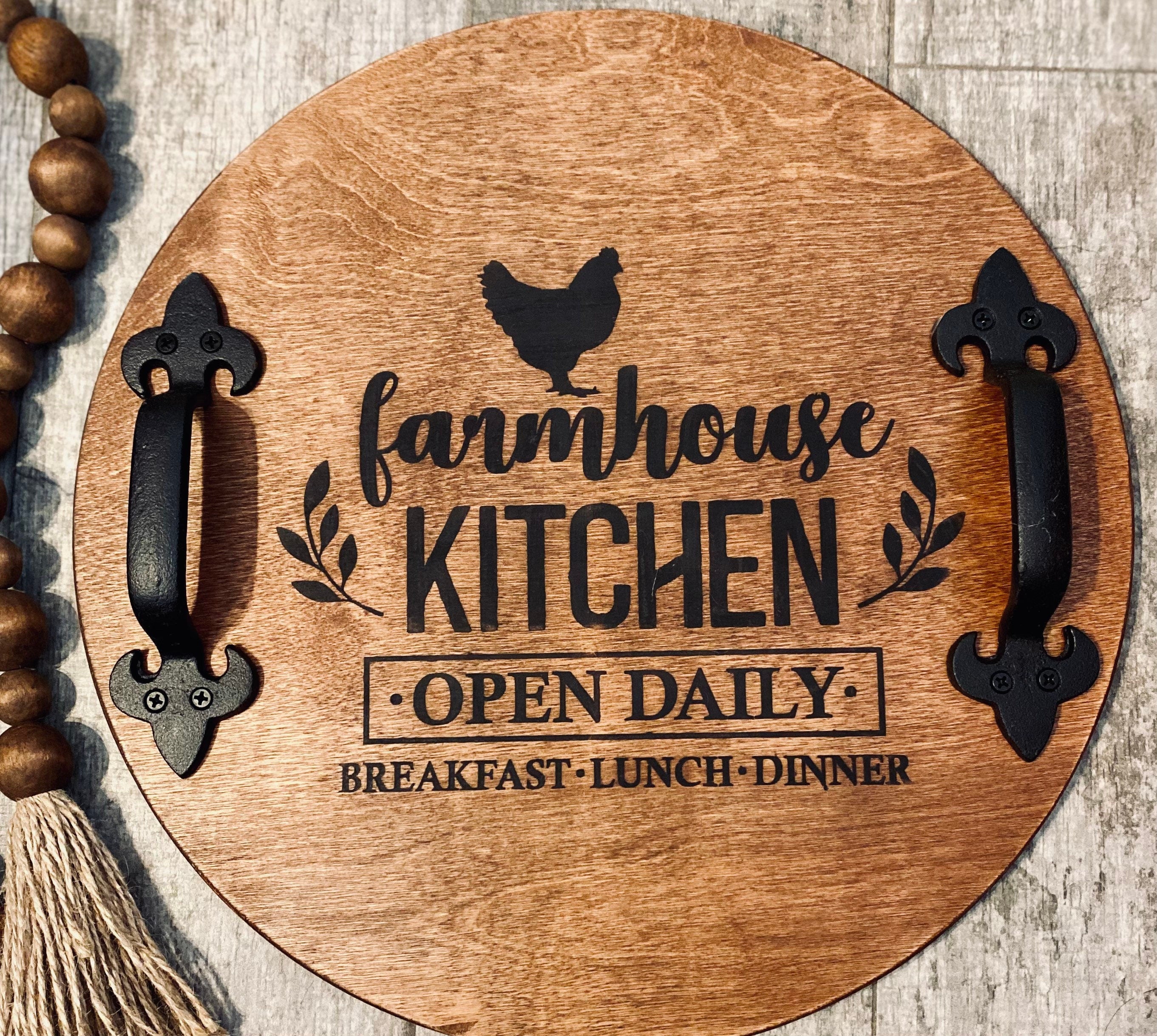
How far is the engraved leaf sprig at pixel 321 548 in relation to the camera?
0.69 metres

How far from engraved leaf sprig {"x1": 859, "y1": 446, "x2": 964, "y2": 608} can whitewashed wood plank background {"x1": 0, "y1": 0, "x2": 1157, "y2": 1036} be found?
170 millimetres

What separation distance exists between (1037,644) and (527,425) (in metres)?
0.40

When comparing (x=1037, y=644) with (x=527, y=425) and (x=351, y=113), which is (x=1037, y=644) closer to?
(x=527, y=425)

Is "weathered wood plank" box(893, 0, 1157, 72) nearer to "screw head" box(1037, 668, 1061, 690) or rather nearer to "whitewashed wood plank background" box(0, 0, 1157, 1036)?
"whitewashed wood plank background" box(0, 0, 1157, 1036)

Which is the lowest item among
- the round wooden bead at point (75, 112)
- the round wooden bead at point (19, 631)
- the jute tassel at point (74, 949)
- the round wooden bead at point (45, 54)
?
the jute tassel at point (74, 949)

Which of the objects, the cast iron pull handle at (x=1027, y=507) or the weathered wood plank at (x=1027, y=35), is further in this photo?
the weathered wood plank at (x=1027, y=35)

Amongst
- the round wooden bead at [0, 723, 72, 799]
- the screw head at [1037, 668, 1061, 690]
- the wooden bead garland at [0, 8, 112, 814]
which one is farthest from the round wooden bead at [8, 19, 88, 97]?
the screw head at [1037, 668, 1061, 690]

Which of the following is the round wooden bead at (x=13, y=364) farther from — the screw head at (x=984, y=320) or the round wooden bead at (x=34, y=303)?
the screw head at (x=984, y=320)

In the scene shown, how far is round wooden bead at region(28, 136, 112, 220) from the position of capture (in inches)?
28.5

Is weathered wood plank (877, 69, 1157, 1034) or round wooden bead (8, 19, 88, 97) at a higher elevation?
round wooden bead (8, 19, 88, 97)

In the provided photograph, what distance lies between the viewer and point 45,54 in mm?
730

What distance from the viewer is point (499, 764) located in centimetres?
67

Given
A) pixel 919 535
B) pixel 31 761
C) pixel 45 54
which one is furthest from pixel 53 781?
pixel 919 535

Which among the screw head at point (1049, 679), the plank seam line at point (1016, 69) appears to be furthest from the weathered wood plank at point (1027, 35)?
the screw head at point (1049, 679)
